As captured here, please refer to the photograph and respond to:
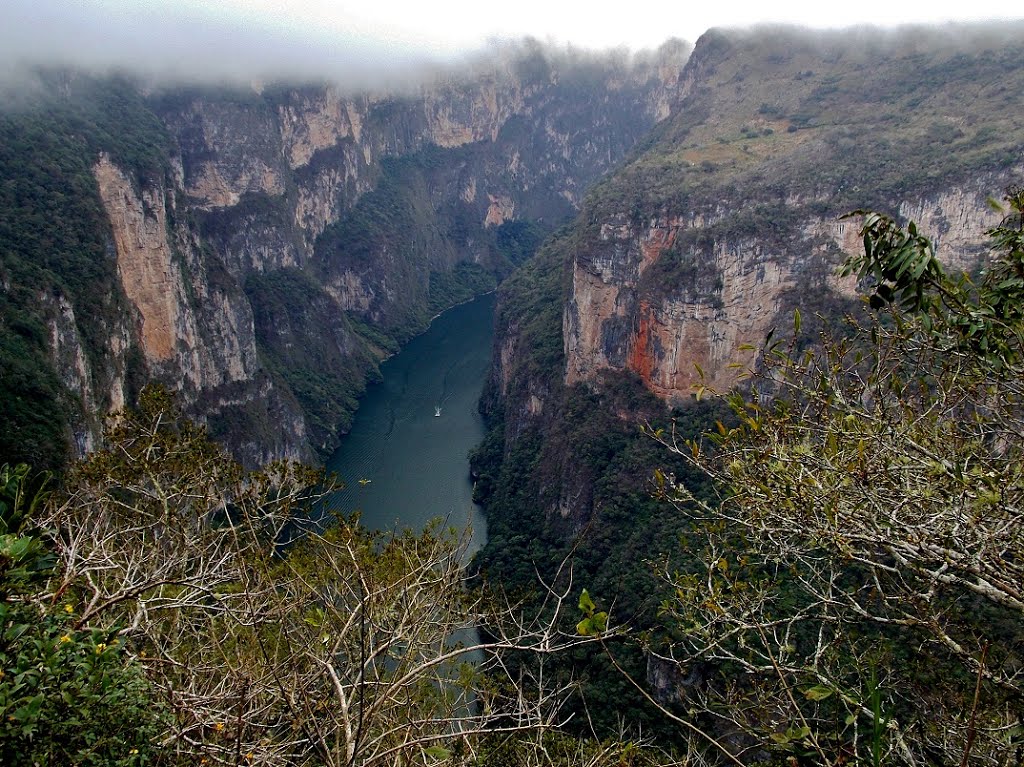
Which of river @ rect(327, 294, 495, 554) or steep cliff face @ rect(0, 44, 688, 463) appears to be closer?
river @ rect(327, 294, 495, 554)

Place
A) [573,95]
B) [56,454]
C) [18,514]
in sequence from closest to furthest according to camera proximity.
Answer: [18,514]
[56,454]
[573,95]

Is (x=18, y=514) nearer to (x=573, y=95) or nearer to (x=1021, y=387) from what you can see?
(x=1021, y=387)

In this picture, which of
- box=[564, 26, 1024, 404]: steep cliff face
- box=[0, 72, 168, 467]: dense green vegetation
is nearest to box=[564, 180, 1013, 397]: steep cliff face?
box=[564, 26, 1024, 404]: steep cliff face

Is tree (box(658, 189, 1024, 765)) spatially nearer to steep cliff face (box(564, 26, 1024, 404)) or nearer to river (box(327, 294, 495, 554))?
steep cliff face (box(564, 26, 1024, 404))

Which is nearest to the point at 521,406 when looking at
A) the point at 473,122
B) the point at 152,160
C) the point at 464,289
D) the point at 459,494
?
the point at 459,494

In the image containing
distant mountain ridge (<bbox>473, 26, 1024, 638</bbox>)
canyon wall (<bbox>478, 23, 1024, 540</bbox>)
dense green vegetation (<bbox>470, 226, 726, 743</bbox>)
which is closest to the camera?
dense green vegetation (<bbox>470, 226, 726, 743</bbox>)

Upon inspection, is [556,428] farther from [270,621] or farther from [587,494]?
[270,621]

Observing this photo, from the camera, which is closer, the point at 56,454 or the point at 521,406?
the point at 56,454

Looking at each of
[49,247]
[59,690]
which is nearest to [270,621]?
[59,690]

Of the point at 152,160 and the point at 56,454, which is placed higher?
the point at 152,160
